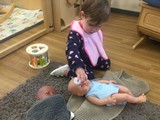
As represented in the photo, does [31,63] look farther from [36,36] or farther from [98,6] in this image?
[98,6]

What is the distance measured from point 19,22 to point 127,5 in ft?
4.07

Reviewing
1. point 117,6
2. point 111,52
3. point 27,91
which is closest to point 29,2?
point 117,6

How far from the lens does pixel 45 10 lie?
6.26 feet

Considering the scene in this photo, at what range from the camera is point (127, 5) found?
2.38m

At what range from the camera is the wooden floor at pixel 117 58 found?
139 centimetres

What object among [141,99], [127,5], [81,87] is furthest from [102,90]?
[127,5]

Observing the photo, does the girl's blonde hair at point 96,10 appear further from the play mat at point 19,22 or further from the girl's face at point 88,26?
the play mat at point 19,22

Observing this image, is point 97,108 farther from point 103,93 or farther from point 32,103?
point 32,103

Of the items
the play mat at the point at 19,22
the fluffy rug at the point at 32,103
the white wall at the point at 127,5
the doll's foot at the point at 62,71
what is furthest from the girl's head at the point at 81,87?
the white wall at the point at 127,5

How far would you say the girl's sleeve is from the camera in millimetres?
1193

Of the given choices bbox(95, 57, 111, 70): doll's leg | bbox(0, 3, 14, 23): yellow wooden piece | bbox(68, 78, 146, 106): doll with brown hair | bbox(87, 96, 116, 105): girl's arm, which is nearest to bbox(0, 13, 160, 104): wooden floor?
bbox(95, 57, 111, 70): doll's leg

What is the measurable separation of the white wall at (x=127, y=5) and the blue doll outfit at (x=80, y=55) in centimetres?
111

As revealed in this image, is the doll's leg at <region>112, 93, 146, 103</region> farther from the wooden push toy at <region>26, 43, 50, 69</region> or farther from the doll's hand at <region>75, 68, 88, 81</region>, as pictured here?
the wooden push toy at <region>26, 43, 50, 69</region>

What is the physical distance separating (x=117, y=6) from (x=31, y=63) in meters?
1.41
